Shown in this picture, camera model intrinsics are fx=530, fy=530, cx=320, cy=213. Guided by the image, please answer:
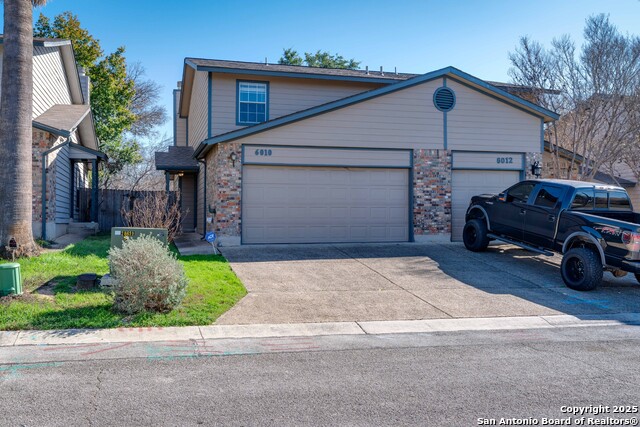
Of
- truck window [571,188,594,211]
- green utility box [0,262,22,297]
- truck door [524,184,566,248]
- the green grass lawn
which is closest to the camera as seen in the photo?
the green grass lawn

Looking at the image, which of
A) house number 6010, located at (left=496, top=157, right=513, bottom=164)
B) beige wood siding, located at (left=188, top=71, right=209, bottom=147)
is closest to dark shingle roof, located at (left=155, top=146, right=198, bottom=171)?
beige wood siding, located at (left=188, top=71, right=209, bottom=147)

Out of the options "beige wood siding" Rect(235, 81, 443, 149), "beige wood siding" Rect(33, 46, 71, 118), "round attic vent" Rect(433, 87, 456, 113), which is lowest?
"beige wood siding" Rect(235, 81, 443, 149)

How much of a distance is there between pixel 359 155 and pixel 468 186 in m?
3.84

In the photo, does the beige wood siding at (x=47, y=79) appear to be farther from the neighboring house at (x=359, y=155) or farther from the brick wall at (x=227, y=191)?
the brick wall at (x=227, y=191)

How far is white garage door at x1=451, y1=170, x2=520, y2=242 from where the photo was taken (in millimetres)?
17000

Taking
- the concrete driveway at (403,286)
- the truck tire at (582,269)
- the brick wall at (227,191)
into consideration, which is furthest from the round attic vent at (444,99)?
the truck tire at (582,269)

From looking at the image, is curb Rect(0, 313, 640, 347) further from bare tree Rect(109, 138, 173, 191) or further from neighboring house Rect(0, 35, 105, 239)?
bare tree Rect(109, 138, 173, 191)

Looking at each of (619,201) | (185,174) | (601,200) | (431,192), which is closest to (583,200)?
(601,200)

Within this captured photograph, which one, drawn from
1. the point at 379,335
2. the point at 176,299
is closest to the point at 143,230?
the point at 176,299

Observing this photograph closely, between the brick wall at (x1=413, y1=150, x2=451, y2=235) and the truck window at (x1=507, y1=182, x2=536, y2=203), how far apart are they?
10.5 ft

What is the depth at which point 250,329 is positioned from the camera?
788 cm

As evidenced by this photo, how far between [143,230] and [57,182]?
8926 mm

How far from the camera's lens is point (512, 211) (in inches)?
525

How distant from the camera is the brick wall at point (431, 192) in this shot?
16500 mm
